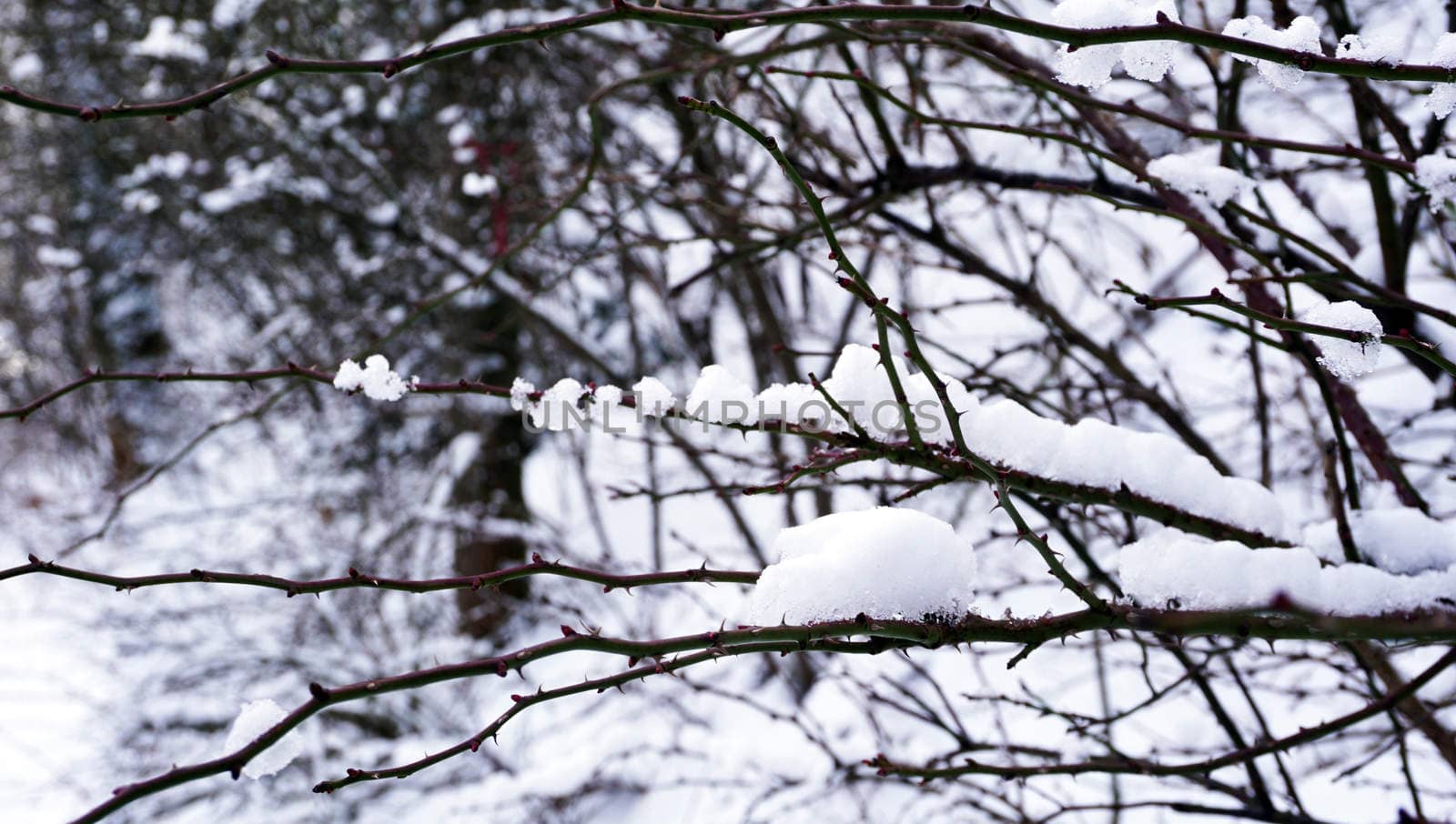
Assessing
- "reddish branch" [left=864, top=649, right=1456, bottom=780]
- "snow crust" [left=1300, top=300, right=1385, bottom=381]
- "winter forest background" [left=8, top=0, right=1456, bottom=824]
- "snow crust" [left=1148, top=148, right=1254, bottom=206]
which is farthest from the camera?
"snow crust" [left=1148, top=148, right=1254, bottom=206]

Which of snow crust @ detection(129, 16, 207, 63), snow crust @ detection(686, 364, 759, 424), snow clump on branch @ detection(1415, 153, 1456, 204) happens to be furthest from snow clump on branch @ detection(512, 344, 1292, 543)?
snow crust @ detection(129, 16, 207, 63)

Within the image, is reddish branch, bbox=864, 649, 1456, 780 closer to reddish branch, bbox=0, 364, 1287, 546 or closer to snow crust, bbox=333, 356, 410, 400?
reddish branch, bbox=0, 364, 1287, 546

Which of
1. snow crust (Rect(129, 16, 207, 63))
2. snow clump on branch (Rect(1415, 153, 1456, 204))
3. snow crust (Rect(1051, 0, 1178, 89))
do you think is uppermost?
snow crust (Rect(129, 16, 207, 63))

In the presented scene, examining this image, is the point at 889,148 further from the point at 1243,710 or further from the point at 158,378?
the point at 1243,710

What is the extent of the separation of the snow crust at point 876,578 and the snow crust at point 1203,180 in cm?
75

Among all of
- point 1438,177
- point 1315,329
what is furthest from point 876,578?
point 1438,177

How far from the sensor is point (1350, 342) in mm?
833

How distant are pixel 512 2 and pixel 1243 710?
4.77m

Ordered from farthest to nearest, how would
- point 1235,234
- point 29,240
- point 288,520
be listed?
1. point 29,240
2. point 288,520
3. point 1235,234

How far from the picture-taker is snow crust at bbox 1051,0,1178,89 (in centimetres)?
81

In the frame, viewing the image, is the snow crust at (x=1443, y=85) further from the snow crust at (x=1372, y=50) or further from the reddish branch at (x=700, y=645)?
the reddish branch at (x=700, y=645)

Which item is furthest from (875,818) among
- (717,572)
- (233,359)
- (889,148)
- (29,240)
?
(29,240)

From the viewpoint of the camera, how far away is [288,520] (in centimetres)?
560

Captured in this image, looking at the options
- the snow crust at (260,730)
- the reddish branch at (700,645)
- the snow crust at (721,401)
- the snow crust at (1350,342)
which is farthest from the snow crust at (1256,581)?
the snow crust at (260,730)
